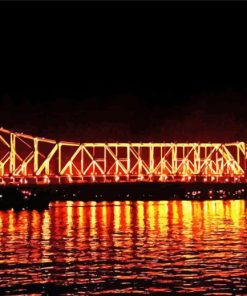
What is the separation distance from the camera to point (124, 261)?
29.7 meters

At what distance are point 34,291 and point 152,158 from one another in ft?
338

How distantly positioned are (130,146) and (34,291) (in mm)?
105103

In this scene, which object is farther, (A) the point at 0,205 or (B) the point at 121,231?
(A) the point at 0,205

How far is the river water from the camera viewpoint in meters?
23.5

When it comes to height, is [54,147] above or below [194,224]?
above

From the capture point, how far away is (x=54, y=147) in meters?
113

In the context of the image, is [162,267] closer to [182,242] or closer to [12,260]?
[12,260]

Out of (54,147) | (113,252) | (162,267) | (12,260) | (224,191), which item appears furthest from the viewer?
(224,191)

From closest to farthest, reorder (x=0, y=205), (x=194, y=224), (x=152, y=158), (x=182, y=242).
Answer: (x=182, y=242), (x=194, y=224), (x=0, y=205), (x=152, y=158)

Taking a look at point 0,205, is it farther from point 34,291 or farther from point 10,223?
point 34,291

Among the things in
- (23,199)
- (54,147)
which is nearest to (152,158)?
(54,147)

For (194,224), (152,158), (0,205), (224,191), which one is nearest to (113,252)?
(194,224)

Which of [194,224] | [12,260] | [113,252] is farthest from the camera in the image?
[194,224]

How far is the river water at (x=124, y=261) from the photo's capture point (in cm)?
2352
